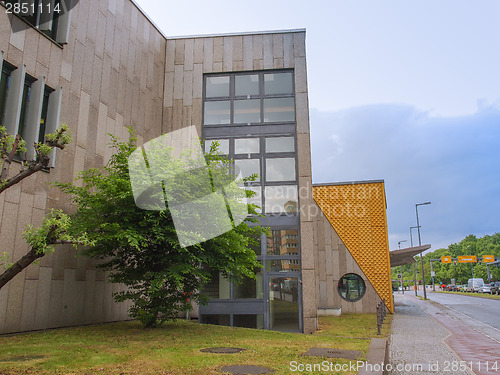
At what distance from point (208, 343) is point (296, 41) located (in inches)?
578

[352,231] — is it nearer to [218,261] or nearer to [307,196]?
[307,196]

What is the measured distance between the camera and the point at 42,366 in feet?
24.2

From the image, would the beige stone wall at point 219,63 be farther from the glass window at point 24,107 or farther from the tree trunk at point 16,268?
the tree trunk at point 16,268

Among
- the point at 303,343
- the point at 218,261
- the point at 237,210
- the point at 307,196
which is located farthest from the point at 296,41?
the point at 303,343

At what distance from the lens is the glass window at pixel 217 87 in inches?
795

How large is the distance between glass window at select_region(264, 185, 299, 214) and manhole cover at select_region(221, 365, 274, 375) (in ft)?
36.6

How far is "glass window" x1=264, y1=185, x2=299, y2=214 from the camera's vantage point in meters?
18.6

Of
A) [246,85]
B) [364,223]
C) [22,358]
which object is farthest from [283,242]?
[22,358]

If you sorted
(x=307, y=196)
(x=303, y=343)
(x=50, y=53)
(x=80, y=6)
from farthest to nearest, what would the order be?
(x=307, y=196) → (x=80, y=6) → (x=50, y=53) → (x=303, y=343)

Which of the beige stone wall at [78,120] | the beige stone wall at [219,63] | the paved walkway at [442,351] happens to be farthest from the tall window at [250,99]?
the paved walkway at [442,351]

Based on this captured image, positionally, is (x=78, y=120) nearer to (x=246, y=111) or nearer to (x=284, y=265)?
(x=246, y=111)

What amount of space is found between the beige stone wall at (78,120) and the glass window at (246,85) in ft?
13.1

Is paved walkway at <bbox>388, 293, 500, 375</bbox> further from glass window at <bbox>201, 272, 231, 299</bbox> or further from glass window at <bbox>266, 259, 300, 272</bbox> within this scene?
glass window at <bbox>201, 272, 231, 299</bbox>

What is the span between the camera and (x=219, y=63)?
2036cm
